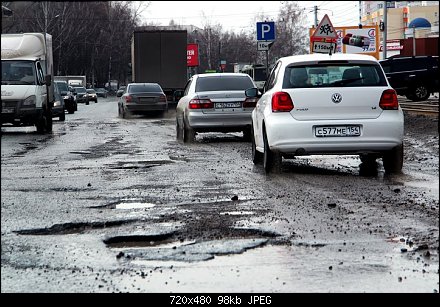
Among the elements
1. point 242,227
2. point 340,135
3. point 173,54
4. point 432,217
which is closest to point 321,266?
point 242,227

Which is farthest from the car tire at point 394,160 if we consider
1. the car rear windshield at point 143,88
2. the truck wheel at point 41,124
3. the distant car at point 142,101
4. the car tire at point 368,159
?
the car rear windshield at point 143,88

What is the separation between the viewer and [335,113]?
429 inches

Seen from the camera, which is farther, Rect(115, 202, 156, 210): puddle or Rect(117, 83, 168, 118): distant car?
Rect(117, 83, 168, 118): distant car

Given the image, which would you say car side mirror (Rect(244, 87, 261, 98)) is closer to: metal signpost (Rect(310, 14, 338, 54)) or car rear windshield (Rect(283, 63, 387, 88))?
car rear windshield (Rect(283, 63, 387, 88))

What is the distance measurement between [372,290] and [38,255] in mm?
2371

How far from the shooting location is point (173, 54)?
137 feet

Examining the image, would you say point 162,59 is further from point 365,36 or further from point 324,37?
point 365,36

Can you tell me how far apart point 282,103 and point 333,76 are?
699 mm

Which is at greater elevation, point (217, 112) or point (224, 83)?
point (224, 83)

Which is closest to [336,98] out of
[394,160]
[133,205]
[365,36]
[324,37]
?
[394,160]

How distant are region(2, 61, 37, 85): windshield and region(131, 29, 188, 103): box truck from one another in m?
17.4

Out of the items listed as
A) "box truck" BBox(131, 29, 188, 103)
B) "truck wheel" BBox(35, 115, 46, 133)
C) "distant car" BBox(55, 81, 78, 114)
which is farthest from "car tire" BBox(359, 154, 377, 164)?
"distant car" BBox(55, 81, 78, 114)

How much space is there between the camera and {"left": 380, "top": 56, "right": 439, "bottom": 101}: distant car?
38.2 metres
